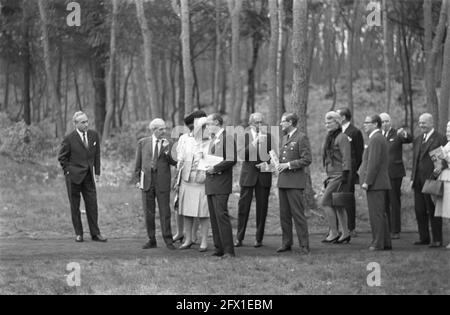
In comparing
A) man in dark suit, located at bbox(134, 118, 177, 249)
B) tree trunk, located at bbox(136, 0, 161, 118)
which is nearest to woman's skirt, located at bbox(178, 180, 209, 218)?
man in dark suit, located at bbox(134, 118, 177, 249)

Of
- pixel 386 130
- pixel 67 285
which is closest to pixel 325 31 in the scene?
pixel 386 130

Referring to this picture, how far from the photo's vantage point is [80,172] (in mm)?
11211

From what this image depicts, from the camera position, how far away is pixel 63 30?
92.9ft

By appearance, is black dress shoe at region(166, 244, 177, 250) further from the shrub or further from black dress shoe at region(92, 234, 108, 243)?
the shrub

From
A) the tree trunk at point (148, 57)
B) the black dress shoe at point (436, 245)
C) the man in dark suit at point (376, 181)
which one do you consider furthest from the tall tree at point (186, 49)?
the black dress shoe at point (436, 245)

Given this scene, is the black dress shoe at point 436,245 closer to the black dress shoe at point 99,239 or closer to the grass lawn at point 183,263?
the grass lawn at point 183,263

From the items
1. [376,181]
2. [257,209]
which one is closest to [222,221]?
[257,209]

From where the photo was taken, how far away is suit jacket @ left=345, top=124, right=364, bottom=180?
11617 millimetres

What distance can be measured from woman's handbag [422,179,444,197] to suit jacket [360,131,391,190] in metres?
0.67

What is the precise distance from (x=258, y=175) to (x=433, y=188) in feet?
9.23

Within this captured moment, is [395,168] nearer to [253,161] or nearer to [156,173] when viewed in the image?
[253,161]

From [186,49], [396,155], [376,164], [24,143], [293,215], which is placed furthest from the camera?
[24,143]

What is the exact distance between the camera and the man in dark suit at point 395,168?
11961mm
